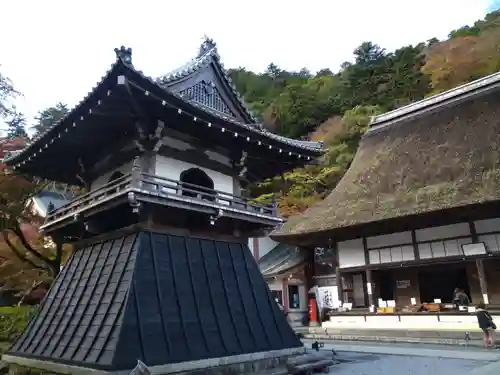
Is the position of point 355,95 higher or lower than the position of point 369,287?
higher

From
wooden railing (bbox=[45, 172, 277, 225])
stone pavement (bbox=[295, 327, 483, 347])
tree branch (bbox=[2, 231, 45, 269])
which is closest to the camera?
wooden railing (bbox=[45, 172, 277, 225])

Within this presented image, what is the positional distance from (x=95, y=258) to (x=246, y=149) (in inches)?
195

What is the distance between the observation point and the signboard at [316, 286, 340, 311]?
19.6 meters

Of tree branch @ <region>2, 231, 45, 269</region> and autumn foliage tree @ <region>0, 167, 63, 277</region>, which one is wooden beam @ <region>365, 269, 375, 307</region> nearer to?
autumn foliage tree @ <region>0, 167, 63, 277</region>

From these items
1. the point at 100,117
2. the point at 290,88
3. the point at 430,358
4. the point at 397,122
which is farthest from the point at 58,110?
the point at 430,358

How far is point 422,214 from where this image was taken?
15.0m

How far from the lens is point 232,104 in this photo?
12602mm

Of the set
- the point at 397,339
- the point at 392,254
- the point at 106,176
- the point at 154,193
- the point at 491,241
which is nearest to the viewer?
the point at 154,193

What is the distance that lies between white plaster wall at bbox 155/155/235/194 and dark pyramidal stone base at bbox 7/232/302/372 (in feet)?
5.17

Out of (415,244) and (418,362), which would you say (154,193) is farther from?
(415,244)

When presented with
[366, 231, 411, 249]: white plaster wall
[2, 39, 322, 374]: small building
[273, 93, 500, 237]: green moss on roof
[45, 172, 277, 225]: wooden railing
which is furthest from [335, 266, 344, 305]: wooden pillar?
[45, 172, 277, 225]: wooden railing

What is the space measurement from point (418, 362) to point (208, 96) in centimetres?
960

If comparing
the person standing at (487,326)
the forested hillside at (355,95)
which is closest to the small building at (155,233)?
the person standing at (487,326)

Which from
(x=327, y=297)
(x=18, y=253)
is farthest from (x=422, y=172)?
(x=18, y=253)
